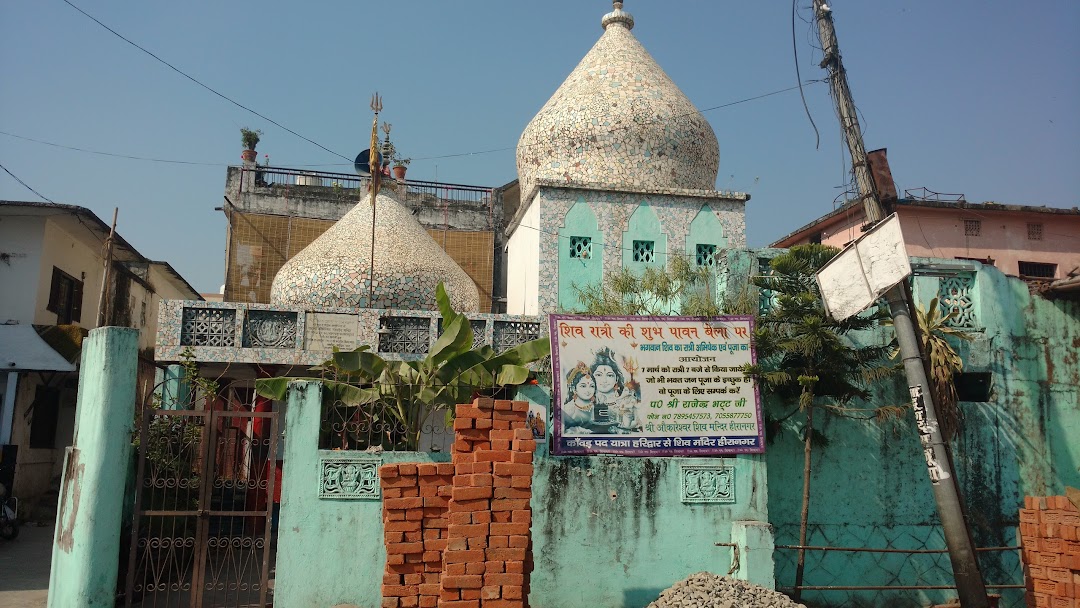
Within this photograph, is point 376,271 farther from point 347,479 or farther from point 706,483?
point 706,483

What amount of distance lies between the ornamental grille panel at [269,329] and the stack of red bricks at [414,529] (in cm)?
632

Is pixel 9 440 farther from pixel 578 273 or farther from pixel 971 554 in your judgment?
pixel 971 554

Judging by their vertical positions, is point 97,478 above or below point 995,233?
below

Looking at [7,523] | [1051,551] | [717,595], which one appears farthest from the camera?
[7,523]

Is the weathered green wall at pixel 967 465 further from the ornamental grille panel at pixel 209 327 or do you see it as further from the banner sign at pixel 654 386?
the ornamental grille panel at pixel 209 327

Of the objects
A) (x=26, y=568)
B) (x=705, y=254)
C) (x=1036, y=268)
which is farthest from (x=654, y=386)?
(x=1036, y=268)

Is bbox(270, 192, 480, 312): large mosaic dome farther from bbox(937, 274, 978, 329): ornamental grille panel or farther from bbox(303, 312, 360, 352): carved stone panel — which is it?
bbox(937, 274, 978, 329): ornamental grille panel

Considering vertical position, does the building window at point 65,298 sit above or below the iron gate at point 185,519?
above

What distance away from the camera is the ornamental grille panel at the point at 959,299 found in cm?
1072

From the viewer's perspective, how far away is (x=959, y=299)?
10.8m

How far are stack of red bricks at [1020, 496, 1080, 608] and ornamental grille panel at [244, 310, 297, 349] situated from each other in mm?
10103

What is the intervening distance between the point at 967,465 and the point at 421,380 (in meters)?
6.61

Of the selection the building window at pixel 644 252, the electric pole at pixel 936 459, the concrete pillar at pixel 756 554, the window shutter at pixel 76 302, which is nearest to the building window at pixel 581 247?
the building window at pixel 644 252

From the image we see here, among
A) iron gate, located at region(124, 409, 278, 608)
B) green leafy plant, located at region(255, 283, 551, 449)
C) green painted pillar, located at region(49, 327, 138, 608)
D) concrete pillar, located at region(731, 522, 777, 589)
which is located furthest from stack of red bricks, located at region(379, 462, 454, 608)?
concrete pillar, located at region(731, 522, 777, 589)
